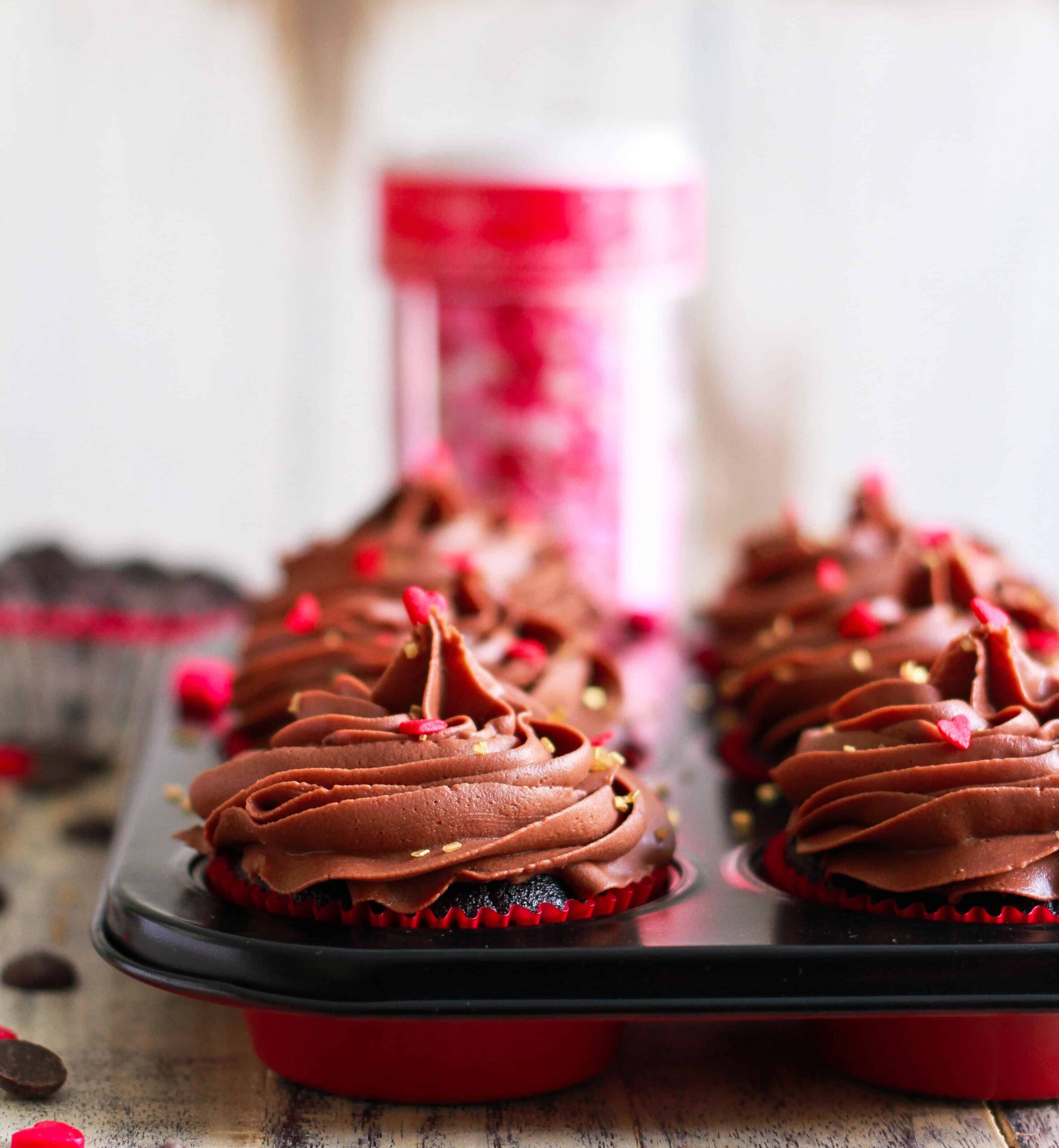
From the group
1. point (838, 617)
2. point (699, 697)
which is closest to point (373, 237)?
point (699, 697)

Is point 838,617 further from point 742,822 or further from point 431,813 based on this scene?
point 431,813

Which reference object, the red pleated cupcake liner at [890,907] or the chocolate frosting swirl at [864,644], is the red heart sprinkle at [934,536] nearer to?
the chocolate frosting swirl at [864,644]

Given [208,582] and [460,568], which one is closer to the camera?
[460,568]

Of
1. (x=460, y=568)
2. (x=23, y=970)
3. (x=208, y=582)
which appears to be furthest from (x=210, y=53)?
(x=23, y=970)

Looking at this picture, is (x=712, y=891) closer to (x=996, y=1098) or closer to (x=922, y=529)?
(x=996, y=1098)

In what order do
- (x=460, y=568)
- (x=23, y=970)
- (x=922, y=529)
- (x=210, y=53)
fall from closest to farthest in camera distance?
(x=23, y=970) → (x=460, y=568) → (x=922, y=529) → (x=210, y=53)

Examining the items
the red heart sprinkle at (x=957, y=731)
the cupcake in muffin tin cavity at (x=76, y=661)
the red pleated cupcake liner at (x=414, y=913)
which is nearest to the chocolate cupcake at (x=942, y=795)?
the red heart sprinkle at (x=957, y=731)
